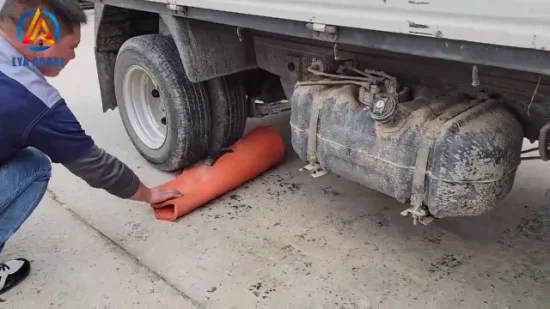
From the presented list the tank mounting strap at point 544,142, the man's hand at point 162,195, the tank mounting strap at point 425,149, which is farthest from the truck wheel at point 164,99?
the tank mounting strap at point 544,142

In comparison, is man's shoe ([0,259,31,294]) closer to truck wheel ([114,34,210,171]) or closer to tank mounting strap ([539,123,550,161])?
truck wheel ([114,34,210,171])

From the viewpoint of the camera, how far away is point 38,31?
6.87ft

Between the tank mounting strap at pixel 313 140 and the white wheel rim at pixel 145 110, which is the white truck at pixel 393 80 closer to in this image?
the tank mounting strap at pixel 313 140

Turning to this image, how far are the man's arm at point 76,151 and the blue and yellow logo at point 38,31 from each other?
0.24 meters

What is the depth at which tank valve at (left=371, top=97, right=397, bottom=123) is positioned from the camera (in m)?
2.16

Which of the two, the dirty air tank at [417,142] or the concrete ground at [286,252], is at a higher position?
the dirty air tank at [417,142]

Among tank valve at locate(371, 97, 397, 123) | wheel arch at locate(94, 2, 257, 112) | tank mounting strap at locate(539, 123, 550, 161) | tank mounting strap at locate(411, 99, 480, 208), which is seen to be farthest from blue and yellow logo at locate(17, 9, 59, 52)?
tank mounting strap at locate(539, 123, 550, 161)

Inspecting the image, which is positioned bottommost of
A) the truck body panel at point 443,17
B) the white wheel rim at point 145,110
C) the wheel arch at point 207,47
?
the white wheel rim at point 145,110

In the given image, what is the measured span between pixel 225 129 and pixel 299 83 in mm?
904

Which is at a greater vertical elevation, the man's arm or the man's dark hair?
the man's dark hair

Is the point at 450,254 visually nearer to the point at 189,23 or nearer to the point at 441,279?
the point at 441,279

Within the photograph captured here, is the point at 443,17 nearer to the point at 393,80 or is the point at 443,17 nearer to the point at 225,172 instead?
the point at 393,80

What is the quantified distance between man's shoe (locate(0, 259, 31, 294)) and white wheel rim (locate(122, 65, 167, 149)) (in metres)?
1.29

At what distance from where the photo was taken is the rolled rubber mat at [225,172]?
3121mm
